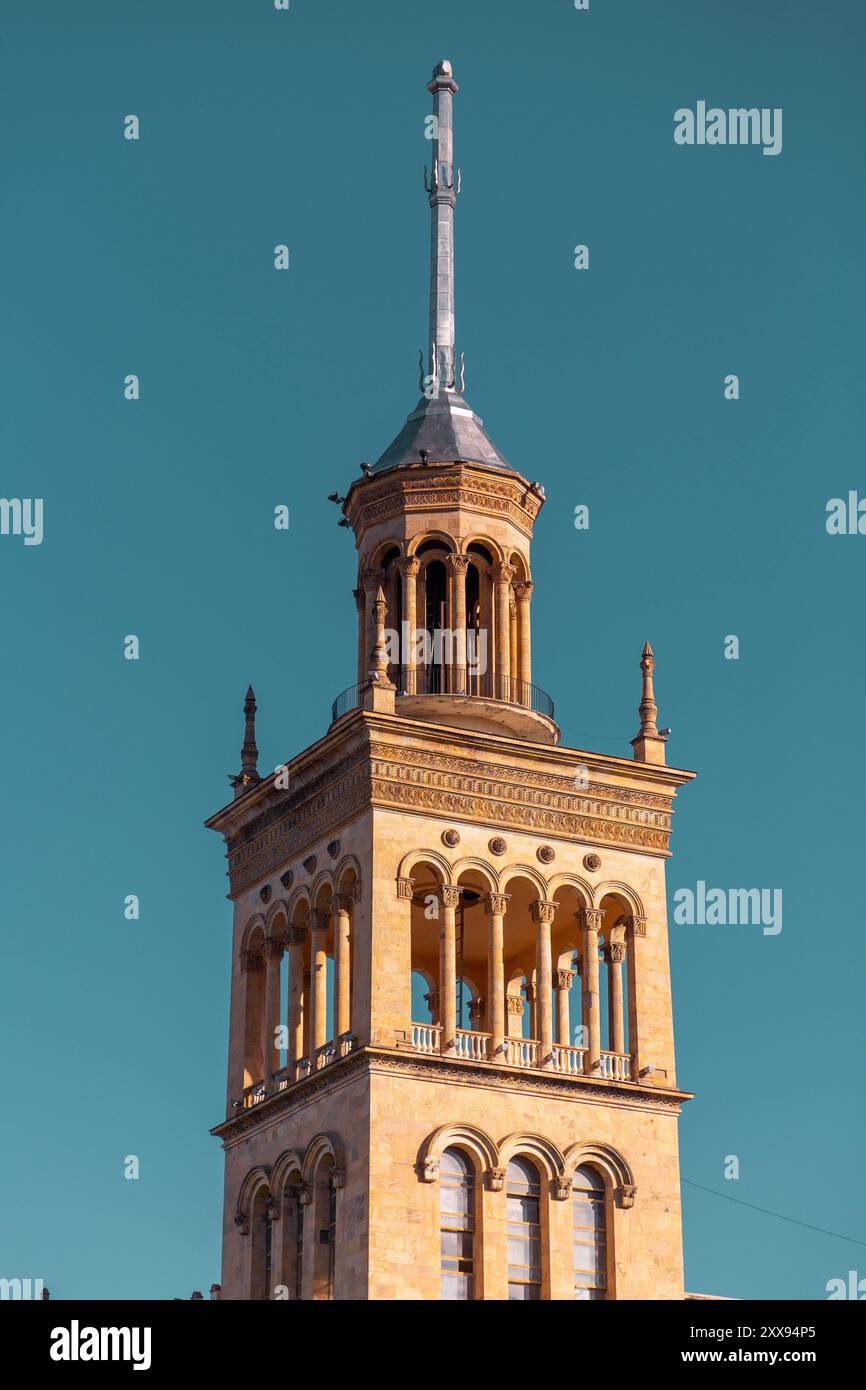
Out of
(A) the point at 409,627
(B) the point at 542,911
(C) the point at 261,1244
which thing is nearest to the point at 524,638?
(A) the point at 409,627

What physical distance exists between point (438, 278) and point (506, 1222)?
24.3m

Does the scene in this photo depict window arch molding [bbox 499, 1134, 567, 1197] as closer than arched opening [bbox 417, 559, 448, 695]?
Yes

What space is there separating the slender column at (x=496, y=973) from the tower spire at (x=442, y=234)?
14.7 meters

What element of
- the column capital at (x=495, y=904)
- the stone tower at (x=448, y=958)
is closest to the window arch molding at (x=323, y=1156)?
the stone tower at (x=448, y=958)

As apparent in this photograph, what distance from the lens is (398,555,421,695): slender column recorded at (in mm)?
67500

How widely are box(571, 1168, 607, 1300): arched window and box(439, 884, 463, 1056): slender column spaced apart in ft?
14.2

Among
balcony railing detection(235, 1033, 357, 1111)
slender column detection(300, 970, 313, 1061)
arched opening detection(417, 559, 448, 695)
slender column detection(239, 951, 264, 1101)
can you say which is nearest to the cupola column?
arched opening detection(417, 559, 448, 695)

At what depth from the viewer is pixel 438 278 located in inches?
2830

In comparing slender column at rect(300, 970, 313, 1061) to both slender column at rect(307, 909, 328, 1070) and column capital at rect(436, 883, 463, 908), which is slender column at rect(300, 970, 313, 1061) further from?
column capital at rect(436, 883, 463, 908)

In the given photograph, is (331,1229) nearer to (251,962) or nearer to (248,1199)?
(248,1199)

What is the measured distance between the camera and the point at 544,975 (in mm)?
64375

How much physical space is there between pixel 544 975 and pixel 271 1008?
22.1ft
